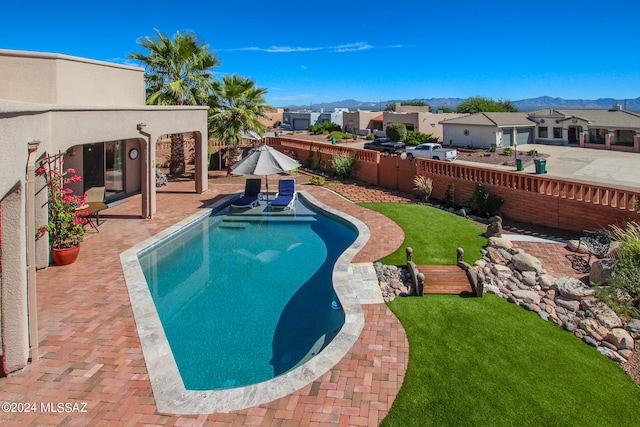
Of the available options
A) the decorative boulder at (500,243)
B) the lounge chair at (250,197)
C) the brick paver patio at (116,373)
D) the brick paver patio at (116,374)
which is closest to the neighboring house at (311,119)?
the lounge chair at (250,197)

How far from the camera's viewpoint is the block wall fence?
42.5ft

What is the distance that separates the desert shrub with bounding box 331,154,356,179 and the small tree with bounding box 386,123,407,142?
114ft

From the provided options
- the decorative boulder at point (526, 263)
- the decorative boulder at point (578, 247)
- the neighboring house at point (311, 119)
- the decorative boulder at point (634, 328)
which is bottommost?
Answer: the decorative boulder at point (634, 328)

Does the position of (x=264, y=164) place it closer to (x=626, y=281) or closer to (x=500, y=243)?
(x=500, y=243)

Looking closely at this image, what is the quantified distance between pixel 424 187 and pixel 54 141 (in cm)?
1489

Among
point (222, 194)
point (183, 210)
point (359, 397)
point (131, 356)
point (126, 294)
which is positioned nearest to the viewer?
point (359, 397)

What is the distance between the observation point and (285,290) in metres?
10.6

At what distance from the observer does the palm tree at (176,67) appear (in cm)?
2220

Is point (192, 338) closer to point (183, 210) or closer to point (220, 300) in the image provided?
point (220, 300)

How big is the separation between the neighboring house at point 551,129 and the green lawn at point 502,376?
4442 centimetres

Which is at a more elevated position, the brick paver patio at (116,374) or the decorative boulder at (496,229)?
the decorative boulder at (496,229)

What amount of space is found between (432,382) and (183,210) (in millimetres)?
13932

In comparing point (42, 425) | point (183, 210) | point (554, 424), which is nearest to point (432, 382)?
point (554, 424)

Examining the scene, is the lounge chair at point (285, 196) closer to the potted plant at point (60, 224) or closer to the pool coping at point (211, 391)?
the pool coping at point (211, 391)
